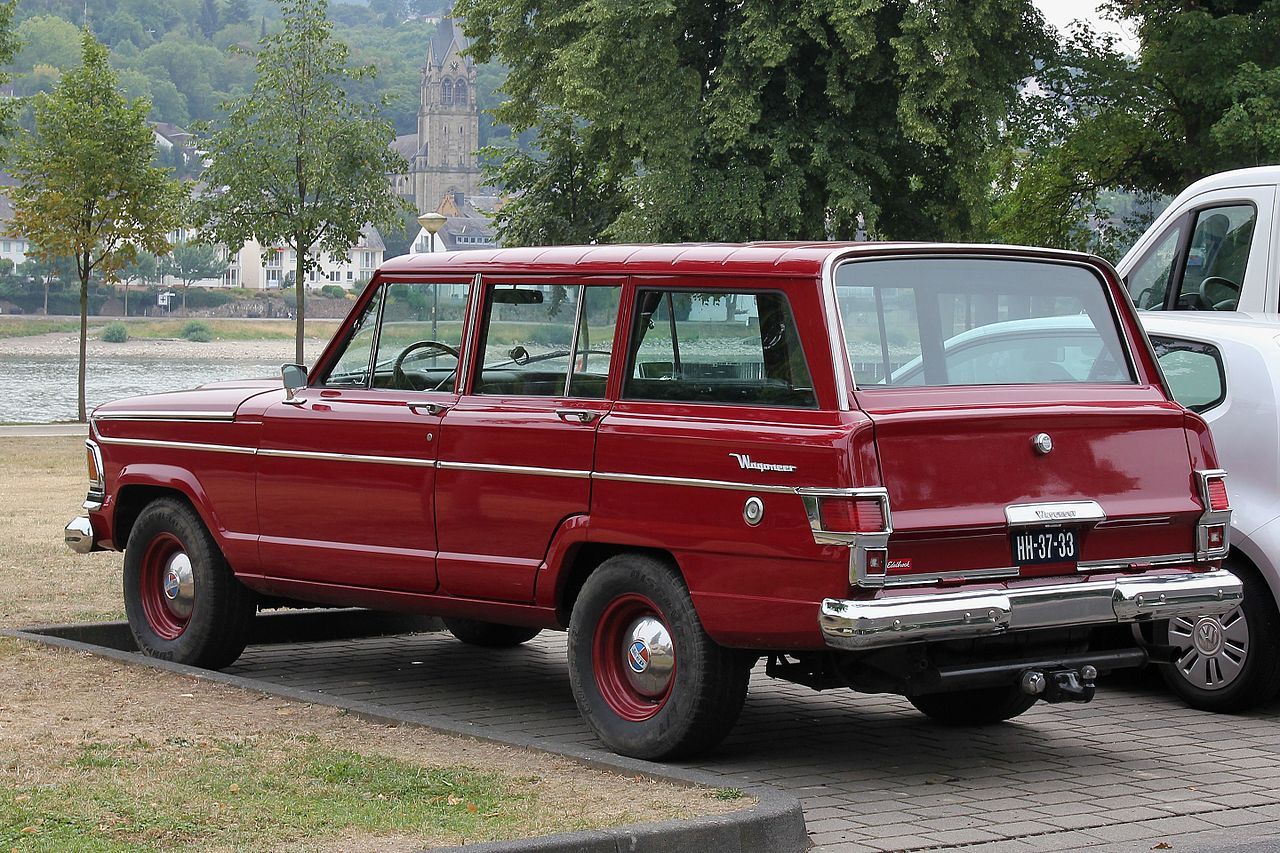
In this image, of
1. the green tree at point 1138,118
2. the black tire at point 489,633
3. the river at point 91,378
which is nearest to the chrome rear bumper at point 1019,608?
the black tire at point 489,633

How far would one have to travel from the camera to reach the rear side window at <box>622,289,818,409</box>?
702 cm

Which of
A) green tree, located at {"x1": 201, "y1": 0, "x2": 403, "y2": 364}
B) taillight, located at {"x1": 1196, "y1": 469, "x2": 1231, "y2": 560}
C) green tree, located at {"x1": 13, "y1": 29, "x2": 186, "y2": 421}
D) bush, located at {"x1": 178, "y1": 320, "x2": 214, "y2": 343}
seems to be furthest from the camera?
bush, located at {"x1": 178, "y1": 320, "x2": 214, "y2": 343}

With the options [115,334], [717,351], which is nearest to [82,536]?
[717,351]

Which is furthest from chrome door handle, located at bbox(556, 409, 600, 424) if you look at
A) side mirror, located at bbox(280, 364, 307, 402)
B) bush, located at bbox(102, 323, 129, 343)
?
bush, located at bbox(102, 323, 129, 343)

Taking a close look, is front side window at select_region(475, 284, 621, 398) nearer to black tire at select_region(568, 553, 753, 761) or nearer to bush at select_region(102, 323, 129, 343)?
black tire at select_region(568, 553, 753, 761)

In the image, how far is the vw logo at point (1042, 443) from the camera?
6.96 meters

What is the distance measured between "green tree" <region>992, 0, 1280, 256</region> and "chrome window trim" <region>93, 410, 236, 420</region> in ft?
77.0

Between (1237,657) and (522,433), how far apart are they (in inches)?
138

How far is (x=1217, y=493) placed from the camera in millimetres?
7477

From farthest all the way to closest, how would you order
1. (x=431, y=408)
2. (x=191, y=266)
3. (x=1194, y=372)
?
1. (x=191, y=266)
2. (x=1194, y=372)
3. (x=431, y=408)

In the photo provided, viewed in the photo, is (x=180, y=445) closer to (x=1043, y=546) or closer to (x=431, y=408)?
(x=431, y=408)

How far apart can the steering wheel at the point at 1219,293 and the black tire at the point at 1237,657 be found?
1.83m

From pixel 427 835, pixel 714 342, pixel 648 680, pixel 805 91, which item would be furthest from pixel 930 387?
pixel 805 91

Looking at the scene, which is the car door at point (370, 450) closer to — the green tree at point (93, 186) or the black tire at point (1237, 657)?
the black tire at point (1237, 657)
